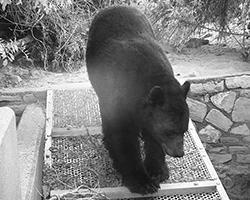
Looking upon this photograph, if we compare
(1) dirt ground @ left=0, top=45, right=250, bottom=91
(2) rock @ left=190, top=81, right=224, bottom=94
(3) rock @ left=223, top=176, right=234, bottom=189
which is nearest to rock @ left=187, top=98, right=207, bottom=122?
(2) rock @ left=190, top=81, right=224, bottom=94

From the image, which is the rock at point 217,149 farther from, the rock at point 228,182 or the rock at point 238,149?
the rock at point 228,182

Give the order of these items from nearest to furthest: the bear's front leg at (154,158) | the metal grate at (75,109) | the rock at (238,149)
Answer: the bear's front leg at (154,158)
the metal grate at (75,109)
the rock at (238,149)

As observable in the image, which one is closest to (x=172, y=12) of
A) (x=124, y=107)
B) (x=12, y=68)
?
(x=12, y=68)

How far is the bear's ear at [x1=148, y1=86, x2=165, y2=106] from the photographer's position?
2.84 metres

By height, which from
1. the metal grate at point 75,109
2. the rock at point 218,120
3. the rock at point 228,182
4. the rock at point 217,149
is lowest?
the rock at point 228,182

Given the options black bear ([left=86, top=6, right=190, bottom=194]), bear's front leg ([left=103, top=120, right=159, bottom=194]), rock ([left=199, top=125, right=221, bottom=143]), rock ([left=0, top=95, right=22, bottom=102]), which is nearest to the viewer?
black bear ([left=86, top=6, right=190, bottom=194])

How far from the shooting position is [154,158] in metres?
3.40

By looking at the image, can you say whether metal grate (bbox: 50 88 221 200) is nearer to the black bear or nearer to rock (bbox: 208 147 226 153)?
the black bear

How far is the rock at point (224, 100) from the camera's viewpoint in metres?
5.42

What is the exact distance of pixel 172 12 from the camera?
585 cm

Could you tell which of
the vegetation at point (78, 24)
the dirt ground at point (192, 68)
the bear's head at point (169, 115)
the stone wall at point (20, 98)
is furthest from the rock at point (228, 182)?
the bear's head at point (169, 115)

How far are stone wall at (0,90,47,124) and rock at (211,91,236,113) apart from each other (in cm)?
216

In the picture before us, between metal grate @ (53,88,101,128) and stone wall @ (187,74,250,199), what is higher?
metal grate @ (53,88,101,128)

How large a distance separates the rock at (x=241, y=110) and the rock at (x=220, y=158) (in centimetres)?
55
